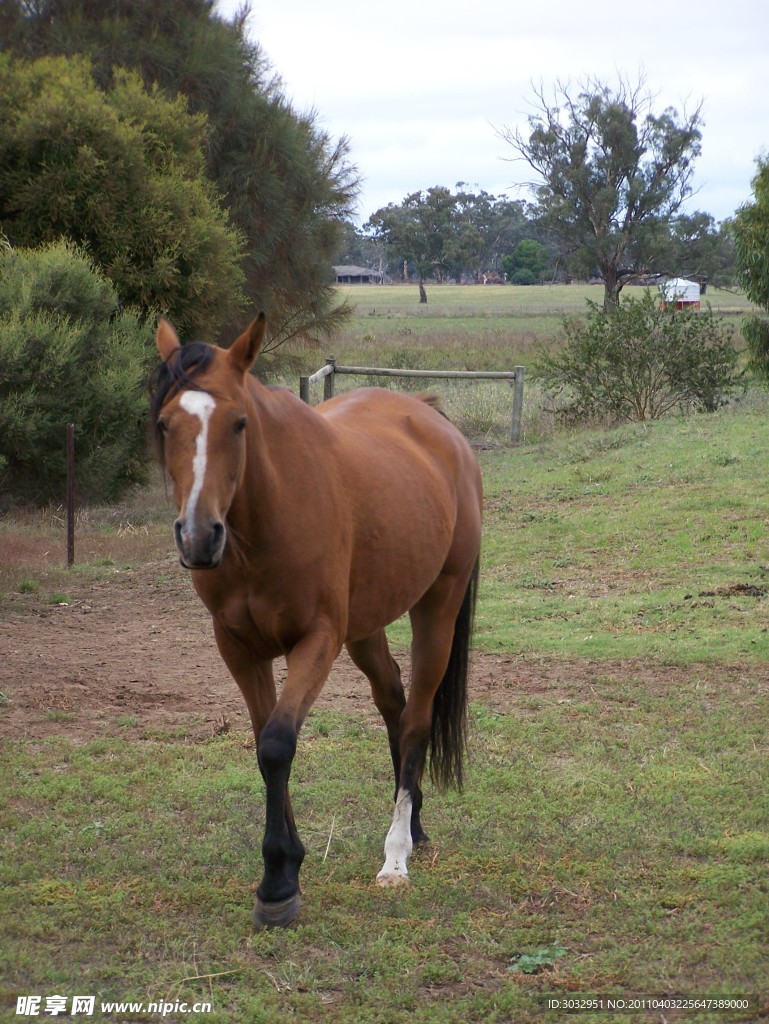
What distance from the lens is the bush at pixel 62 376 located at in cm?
1038

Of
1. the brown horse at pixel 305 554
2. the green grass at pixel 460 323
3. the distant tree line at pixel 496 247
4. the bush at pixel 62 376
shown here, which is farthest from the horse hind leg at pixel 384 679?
the distant tree line at pixel 496 247

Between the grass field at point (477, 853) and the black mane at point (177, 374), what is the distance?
1494mm

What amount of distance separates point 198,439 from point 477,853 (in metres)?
1.96

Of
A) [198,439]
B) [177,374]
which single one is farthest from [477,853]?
[177,374]

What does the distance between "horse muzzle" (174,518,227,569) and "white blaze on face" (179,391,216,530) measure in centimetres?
2

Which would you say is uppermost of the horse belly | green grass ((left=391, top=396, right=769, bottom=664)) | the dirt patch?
the horse belly

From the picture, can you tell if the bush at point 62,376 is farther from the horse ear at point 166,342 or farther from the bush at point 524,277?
the bush at point 524,277

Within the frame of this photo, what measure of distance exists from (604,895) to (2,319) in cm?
887

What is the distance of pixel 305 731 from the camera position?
17.4 feet

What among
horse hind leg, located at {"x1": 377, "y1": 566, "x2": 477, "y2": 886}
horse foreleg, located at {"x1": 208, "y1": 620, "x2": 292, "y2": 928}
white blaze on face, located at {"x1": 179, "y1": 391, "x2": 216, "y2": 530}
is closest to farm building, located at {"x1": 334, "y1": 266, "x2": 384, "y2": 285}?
horse hind leg, located at {"x1": 377, "y1": 566, "x2": 477, "y2": 886}

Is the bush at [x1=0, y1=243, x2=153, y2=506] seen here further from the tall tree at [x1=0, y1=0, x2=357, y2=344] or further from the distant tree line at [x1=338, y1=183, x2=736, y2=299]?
the distant tree line at [x1=338, y1=183, x2=736, y2=299]

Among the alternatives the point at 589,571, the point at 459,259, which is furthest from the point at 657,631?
the point at 459,259

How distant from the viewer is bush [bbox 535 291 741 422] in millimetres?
16625

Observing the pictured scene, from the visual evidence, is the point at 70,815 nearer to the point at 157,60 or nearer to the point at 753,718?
the point at 753,718
